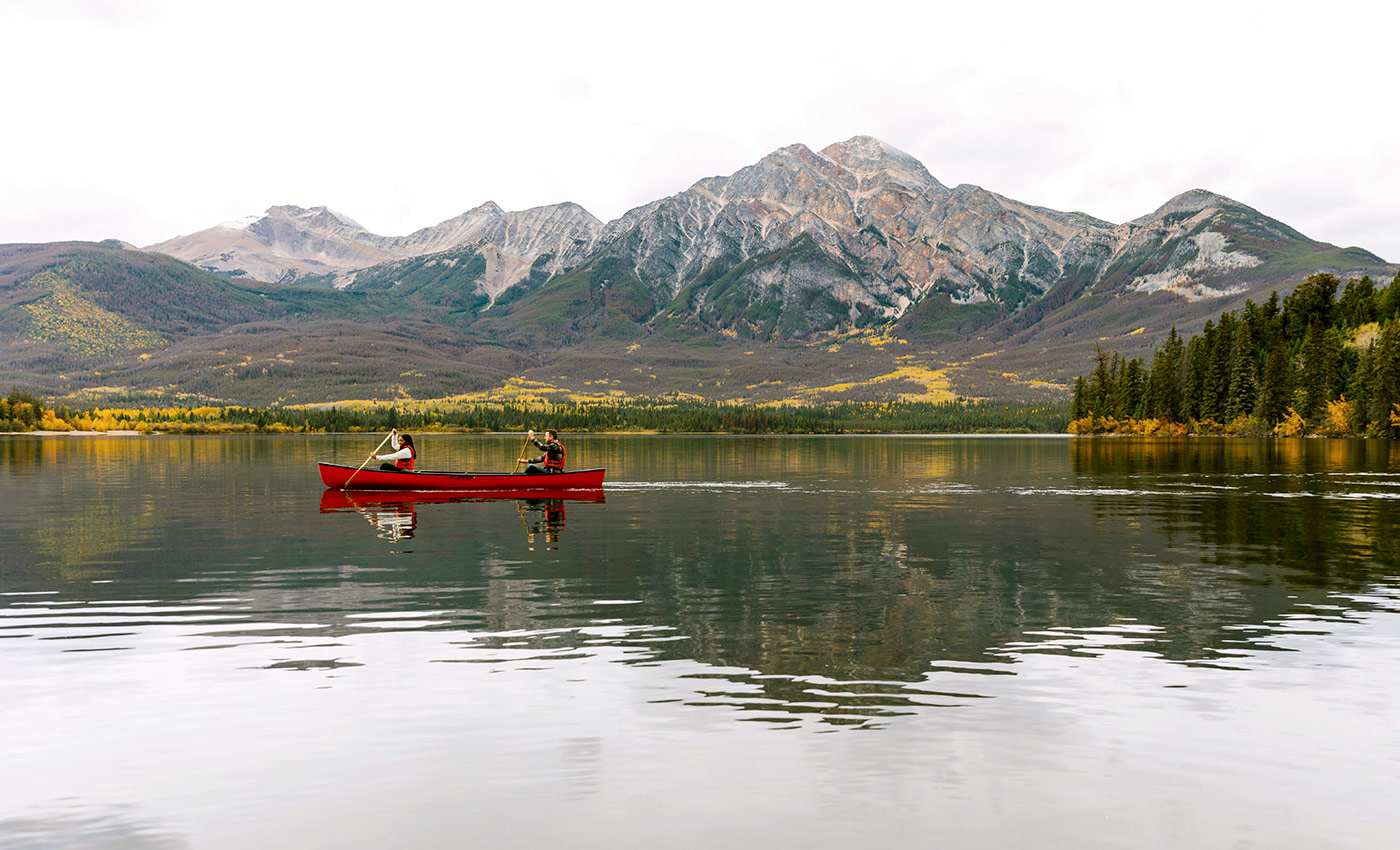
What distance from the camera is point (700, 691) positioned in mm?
19297

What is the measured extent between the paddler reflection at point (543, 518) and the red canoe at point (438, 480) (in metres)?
1.71

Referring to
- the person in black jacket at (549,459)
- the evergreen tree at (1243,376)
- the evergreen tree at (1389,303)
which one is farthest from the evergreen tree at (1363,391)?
the person in black jacket at (549,459)

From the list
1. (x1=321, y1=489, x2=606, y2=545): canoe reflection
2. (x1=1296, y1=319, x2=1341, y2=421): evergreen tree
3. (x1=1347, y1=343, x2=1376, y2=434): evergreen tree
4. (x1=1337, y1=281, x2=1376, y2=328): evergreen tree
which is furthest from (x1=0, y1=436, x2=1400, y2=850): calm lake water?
(x1=1337, y1=281, x2=1376, y2=328): evergreen tree

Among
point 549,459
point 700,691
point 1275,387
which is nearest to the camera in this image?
point 700,691

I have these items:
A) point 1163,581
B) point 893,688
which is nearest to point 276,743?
point 893,688

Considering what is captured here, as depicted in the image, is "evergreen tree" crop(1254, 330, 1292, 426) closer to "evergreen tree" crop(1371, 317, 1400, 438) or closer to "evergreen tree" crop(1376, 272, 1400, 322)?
"evergreen tree" crop(1376, 272, 1400, 322)

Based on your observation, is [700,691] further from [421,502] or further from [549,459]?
[549,459]

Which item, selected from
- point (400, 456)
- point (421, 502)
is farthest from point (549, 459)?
point (400, 456)

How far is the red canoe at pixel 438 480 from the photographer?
70.6 m

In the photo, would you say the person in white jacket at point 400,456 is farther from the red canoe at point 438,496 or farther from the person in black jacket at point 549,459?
the person in black jacket at point 549,459

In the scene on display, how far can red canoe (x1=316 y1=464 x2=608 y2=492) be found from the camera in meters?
70.6

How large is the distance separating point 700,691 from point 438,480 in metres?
56.9

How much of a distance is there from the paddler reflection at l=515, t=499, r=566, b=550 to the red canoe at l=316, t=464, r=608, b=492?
1712 millimetres

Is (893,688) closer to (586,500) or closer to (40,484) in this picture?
(586,500)
